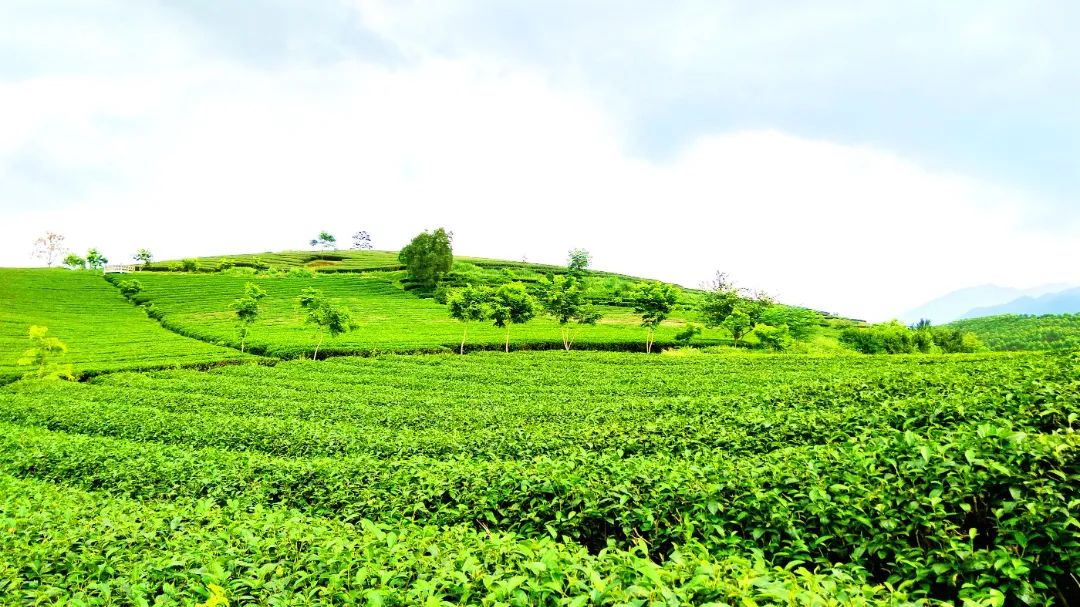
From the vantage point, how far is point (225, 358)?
3198 centimetres

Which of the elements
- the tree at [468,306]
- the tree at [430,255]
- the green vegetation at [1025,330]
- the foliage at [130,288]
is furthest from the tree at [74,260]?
the green vegetation at [1025,330]

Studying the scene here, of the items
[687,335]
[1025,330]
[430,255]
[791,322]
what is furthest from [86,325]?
[1025,330]

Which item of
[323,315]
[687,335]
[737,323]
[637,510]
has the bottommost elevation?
[687,335]

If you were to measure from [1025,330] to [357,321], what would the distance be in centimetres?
6709

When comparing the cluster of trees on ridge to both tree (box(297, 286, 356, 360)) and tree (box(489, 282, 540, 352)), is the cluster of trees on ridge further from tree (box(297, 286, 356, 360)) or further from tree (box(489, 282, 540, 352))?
tree (box(297, 286, 356, 360))

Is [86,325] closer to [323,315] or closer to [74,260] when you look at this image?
[323,315]

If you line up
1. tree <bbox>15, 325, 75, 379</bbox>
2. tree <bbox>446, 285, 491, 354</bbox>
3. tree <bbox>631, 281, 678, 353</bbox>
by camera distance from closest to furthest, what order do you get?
tree <bbox>15, 325, 75, 379</bbox>
tree <bbox>631, 281, 678, 353</bbox>
tree <bbox>446, 285, 491, 354</bbox>

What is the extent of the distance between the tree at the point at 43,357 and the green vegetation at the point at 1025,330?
64053 mm

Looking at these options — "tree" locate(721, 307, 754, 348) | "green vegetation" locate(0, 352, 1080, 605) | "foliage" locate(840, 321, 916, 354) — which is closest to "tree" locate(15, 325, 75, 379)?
"green vegetation" locate(0, 352, 1080, 605)

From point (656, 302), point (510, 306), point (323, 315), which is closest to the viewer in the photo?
point (323, 315)

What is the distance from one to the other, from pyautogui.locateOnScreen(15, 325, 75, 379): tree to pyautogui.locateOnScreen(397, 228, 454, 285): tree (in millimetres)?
42686

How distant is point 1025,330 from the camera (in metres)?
48.1

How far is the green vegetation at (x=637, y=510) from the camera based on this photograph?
10.2 feet

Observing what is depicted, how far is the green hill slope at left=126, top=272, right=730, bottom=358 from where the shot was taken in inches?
1526
